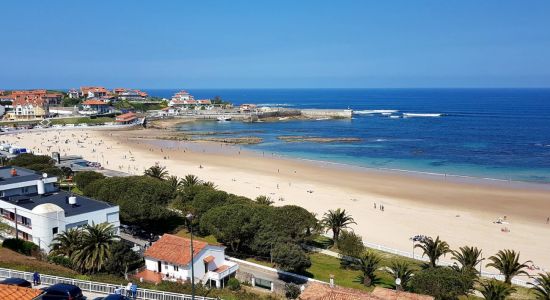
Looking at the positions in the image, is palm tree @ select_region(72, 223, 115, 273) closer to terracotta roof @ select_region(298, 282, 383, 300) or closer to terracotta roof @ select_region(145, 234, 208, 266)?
terracotta roof @ select_region(145, 234, 208, 266)

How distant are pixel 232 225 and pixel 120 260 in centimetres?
757

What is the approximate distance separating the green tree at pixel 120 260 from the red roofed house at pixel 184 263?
0.67 metres

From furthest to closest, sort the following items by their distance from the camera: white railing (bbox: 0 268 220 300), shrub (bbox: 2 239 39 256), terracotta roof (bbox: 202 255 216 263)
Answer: shrub (bbox: 2 239 39 256)
terracotta roof (bbox: 202 255 216 263)
white railing (bbox: 0 268 220 300)

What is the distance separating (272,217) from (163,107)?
486 feet

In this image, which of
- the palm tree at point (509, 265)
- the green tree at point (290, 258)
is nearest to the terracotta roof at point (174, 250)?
the green tree at point (290, 258)

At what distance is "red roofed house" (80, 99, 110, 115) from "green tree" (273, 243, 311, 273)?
120375 millimetres

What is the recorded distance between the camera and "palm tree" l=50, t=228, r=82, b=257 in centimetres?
2378

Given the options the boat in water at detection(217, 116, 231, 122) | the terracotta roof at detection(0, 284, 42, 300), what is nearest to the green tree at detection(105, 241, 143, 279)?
the terracotta roof at detection(0, 284, 42, 300)

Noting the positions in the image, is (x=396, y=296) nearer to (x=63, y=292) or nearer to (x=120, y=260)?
(x=63, y=292)

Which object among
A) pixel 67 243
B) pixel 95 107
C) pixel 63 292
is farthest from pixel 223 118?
pixel 63 292

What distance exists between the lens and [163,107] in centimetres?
17075

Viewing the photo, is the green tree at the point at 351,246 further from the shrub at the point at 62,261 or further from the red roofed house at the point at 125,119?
the red roofed house at the point at 125,119

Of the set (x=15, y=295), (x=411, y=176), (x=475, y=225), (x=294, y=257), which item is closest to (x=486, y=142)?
(x=411, y=176)

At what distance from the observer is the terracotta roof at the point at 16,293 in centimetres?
1392
